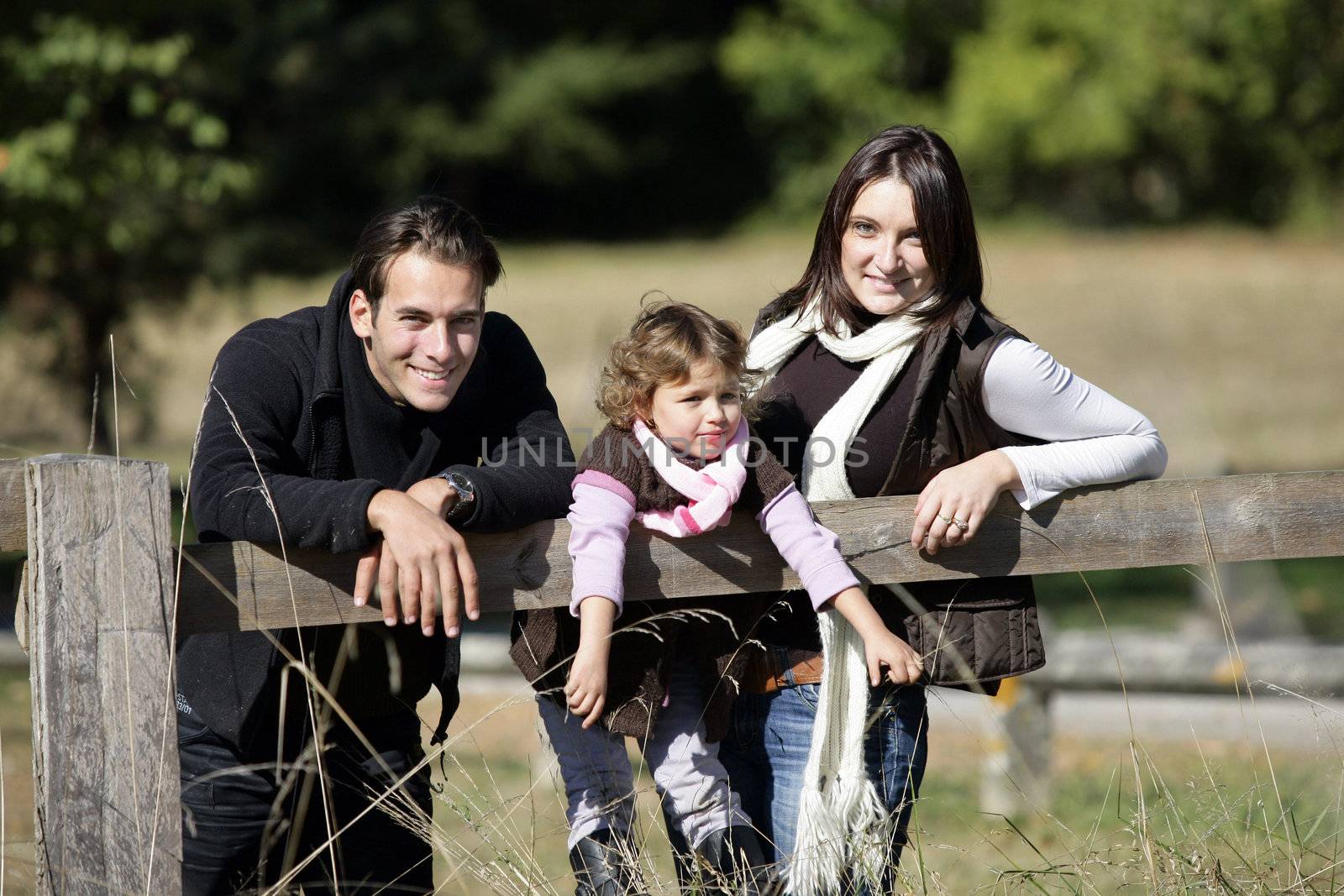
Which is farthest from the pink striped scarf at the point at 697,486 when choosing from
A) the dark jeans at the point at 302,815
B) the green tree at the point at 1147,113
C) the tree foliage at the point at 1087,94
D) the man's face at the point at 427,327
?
the green tree at the point at 1147,113

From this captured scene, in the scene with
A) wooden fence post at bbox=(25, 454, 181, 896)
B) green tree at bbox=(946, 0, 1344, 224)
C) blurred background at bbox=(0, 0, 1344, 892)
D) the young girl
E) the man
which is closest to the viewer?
wooden fence post at bbox=(25, 454, 181, 896)

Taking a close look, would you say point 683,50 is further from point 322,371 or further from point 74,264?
point 322,371

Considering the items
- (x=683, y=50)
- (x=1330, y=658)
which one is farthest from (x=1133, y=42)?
(x=1330, y=658)

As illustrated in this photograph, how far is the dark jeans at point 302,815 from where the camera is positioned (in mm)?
2645

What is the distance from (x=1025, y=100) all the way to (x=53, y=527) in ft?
111

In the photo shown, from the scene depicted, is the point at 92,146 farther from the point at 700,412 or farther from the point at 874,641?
the point at 874,641

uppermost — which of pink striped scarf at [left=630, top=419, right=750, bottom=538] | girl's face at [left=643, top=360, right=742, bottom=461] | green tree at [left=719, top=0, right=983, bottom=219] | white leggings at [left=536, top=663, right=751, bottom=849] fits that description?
green tree at [left=719, top=0, right=983, bottom=219]

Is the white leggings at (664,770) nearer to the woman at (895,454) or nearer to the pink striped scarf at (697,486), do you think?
the woman at (895,454)

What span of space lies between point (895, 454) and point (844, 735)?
0.55 m

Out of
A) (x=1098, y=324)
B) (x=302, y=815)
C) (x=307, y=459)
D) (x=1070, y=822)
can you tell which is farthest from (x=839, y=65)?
(x=302, y=815)

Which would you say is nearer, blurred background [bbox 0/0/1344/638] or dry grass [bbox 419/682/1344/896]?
dry grass [bbox 419/682/1344/896]

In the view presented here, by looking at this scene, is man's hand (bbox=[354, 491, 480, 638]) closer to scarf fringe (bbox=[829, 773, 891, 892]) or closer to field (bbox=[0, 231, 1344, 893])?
field (bbox=[0, 231, 1344, 893])

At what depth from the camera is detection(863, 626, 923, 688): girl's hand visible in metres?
2.46

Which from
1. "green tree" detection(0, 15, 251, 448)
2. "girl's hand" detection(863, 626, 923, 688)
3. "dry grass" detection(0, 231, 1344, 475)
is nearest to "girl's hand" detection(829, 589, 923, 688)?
"girl's hand" detection(863, 626, 923, 688)
